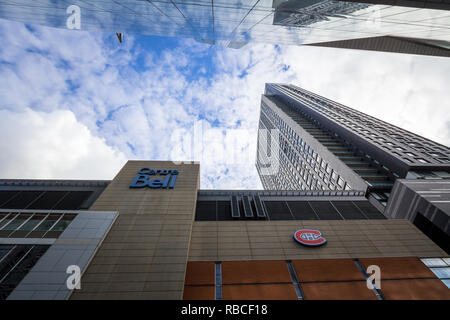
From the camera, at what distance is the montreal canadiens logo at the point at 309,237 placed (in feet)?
50.8

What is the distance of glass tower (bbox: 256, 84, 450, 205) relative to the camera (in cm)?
3438

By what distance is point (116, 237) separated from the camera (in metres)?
14.9

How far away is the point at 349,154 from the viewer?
47625 millimetres

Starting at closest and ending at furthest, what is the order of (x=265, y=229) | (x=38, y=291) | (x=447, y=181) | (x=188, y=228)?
(x=38, y=291)
(x=188, y=228)
(x=265, y=229)
(x=447, y=181)

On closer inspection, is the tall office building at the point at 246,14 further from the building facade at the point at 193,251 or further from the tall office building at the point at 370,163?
the tall office building at the point at 370,163

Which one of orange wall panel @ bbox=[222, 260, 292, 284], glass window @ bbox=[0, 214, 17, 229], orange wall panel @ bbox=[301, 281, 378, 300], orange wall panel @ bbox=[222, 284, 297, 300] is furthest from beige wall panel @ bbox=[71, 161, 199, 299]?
orange wall panel @ bbox=[301, 281, 378, 300]

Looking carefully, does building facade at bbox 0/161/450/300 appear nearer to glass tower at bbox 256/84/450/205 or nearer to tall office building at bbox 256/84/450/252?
tall office building at bbox 256/84/450/252

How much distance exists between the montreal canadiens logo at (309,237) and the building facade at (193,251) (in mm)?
115

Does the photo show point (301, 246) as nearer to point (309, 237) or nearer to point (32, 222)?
point (309, 237)

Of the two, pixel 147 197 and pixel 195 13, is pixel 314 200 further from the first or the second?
pixel 195 13

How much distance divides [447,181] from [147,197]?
35.7m

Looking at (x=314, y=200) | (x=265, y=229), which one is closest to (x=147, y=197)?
(x=265, y=229)

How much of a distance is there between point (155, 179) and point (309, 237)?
1760 centimetres

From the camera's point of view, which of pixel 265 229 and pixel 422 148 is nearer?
pixel 265 229
